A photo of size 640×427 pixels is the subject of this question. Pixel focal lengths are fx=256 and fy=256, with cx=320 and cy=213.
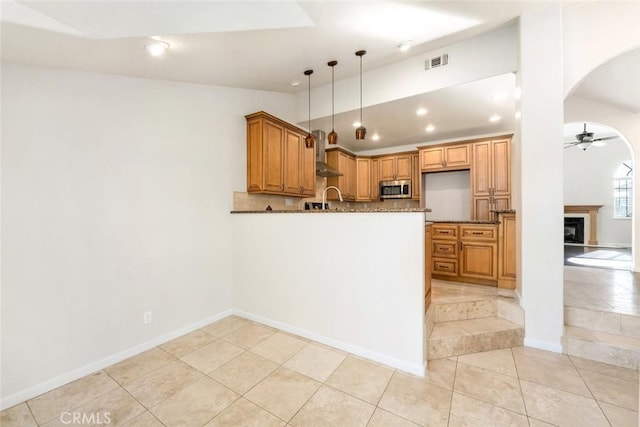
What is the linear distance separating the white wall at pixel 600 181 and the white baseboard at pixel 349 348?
9768 millimetres

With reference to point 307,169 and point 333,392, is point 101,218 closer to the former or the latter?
point 333,392

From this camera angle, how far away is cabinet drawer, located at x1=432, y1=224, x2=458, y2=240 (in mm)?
3770

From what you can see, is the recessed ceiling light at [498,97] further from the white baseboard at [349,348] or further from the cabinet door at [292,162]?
the white baseboard at [349,348]

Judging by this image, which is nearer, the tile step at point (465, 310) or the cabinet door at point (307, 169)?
the tile step at point (465, 310)

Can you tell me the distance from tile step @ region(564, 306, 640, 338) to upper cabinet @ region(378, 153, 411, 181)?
3.46 metres

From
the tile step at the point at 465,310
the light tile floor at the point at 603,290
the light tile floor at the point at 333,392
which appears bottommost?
the light tile floor at the point at 333,392

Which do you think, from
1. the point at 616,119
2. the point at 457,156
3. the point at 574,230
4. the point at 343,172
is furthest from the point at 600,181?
the point at 343,172

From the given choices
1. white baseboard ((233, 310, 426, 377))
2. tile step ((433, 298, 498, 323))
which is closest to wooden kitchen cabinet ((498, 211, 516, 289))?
tile step ((433, 298, 498, 323))

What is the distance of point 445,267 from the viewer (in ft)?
12.5

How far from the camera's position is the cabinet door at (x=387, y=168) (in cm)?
557

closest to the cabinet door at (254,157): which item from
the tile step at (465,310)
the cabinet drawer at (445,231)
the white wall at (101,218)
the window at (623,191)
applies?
the white wall at (101,218)

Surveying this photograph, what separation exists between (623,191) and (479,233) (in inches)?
321

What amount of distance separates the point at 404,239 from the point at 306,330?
4.71 feet

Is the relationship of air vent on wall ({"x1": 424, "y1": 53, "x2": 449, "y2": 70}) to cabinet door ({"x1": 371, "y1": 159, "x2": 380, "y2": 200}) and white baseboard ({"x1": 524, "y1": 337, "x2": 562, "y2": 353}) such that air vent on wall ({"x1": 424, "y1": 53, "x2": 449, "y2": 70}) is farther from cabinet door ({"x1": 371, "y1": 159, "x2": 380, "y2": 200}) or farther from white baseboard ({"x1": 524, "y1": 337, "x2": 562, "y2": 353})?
white baseboard ({"x1": 524, "y1": 337, "x2": 562, "y2": 353})
